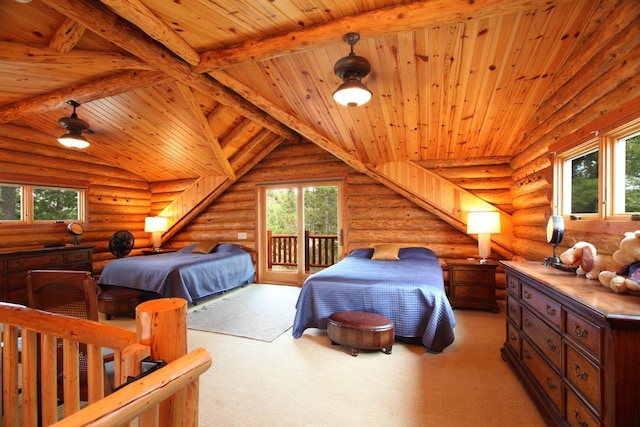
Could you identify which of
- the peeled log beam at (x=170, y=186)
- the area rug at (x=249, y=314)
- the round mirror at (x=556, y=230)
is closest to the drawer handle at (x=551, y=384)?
the round mirror at (x=556, y=230)

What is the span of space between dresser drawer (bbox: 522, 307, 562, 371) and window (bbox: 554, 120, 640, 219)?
3.05ft

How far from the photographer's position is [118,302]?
3771 millimetres

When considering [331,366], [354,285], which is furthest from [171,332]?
[354,285]

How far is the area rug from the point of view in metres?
3.37

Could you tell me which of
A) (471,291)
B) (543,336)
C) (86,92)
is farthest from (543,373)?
(86,92)

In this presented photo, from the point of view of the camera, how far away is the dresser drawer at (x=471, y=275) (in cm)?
398

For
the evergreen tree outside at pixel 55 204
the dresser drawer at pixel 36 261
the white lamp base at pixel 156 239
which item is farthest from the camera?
the white lamp base at pixel 156 239

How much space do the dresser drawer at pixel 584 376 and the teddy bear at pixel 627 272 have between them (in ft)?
1.27

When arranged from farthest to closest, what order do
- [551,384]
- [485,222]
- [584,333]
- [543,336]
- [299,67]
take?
[485,222] → [299,67] → [543,336] → [551,384] → [584,333]

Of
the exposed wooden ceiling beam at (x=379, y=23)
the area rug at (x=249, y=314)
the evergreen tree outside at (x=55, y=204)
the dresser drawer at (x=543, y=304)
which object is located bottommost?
the area rug at (x=249, y=314)

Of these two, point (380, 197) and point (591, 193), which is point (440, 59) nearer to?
point (591, 193)

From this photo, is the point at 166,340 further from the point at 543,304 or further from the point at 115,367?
the point at 543,304

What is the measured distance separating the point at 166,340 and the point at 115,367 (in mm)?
266

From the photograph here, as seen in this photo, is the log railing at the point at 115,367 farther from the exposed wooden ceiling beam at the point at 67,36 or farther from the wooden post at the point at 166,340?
the exposed wooden ceiling beam at the point at 67,36
